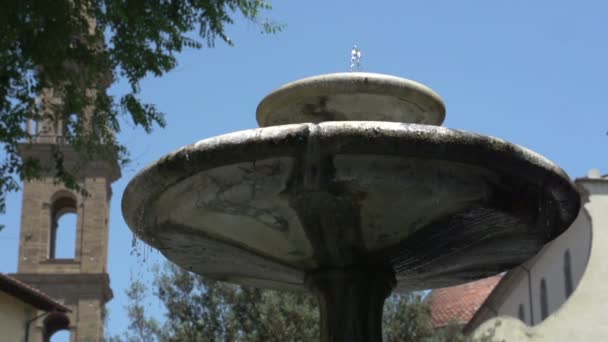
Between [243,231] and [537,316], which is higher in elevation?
[537,316]

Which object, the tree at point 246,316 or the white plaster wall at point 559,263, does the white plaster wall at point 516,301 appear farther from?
the tree at point 246,316

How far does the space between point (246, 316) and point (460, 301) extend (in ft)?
67.4

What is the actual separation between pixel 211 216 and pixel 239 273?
4.61 feet

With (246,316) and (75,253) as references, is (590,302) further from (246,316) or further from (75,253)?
(75,253)

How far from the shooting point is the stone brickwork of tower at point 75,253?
2243 inches

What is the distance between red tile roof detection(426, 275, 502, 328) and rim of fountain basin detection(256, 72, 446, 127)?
107 feet

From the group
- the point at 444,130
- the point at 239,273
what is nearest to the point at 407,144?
the point at 444,130

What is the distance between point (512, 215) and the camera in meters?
7.52

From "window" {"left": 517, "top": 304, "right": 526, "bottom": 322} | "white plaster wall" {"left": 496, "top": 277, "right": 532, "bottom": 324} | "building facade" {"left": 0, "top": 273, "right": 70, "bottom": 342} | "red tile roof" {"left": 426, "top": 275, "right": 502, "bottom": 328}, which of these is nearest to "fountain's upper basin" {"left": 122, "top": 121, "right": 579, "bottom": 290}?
"building facade" {"left": 0, "top": 273, "right": 70, "bottom": 342}

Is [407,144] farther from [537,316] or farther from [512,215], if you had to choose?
[537,316]

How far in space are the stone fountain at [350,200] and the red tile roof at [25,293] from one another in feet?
71.8

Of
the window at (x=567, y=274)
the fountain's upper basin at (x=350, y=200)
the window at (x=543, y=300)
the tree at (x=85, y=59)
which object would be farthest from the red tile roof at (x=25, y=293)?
the fountain's upper basin at (x=350, y=200)

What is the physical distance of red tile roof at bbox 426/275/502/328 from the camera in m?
41.8

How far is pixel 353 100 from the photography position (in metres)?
8.13
